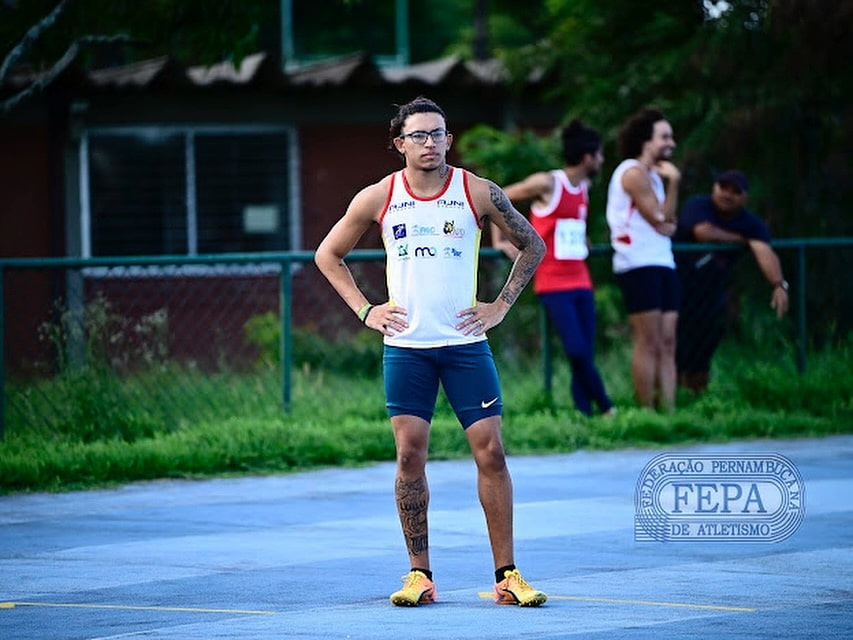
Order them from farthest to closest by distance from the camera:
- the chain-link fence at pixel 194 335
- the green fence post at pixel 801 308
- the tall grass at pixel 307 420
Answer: the green fence post at pixel 801 308
the chain-link fence at pixel 194 335
the tall grass at pixel 307 420

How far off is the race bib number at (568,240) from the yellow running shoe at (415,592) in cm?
594

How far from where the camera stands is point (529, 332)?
15.5 meters

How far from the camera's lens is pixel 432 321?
7.54 m

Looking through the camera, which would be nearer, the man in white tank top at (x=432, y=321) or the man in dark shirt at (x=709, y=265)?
the man in white tank top at (x=432, y=321)

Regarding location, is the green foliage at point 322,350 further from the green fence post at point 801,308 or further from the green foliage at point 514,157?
the green foliage at point 514,157

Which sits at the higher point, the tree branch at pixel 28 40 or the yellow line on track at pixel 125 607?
the tree branch at pixel 28 40

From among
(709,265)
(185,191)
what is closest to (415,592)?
(709,265)

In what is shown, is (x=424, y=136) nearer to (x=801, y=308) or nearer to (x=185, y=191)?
(x=801, y=308)

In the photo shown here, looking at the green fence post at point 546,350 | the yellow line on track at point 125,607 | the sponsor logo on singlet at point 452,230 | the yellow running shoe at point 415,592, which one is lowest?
the yellow line on track at point 125,607

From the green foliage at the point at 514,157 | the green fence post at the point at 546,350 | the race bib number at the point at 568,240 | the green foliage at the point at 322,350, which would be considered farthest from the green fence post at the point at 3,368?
the green foliage at the point at 514,157

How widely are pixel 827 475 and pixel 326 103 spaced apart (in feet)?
42.7

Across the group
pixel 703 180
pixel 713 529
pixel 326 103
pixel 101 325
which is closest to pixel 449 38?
pixel 326 103

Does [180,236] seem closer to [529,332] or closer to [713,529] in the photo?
[529,332]

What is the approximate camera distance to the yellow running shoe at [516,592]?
729 centimetres
